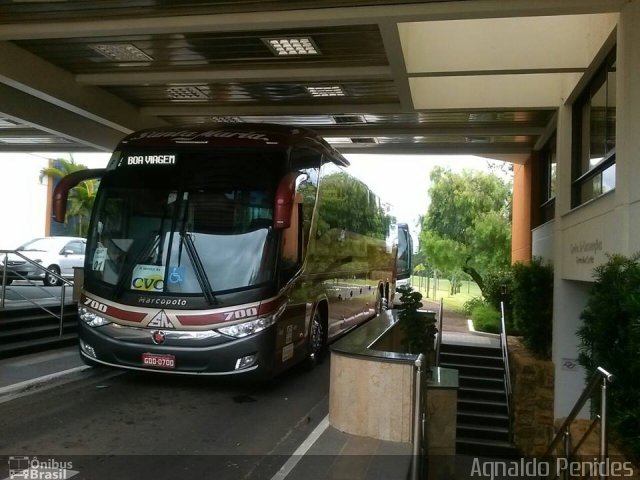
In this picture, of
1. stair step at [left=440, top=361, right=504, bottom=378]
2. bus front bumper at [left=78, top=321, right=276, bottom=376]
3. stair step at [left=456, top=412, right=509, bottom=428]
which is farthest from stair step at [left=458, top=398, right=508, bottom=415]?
bus front bumper at [left=78, top=321, right=276, bottom=376]

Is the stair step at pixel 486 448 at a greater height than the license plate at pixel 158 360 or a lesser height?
lesser

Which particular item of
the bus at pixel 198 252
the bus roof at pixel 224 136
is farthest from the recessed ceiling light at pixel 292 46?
the bus at pixel 198 252

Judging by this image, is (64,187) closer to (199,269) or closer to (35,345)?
(199,269)

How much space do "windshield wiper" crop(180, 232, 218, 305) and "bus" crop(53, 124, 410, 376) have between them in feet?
0.04

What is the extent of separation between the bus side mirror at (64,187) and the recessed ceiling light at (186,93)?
3.89 m

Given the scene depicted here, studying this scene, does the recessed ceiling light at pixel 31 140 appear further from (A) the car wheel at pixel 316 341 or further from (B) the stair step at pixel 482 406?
(B) the stair step at pixel 482 406

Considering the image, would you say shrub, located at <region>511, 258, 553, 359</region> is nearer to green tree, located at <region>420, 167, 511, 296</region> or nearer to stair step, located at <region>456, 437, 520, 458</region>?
stair step, located at <region>456, 437, 520, 458</region>

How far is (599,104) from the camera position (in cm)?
889

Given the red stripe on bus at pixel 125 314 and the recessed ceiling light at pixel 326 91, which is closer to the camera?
the red stripe on bus at pixel 125 314

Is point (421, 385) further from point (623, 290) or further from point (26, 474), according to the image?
point (26, 474)

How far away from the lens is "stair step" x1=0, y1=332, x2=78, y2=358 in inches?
392

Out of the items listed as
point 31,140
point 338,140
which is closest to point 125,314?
point 338,140

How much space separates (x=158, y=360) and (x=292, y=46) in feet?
17.4

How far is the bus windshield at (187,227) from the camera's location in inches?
311
